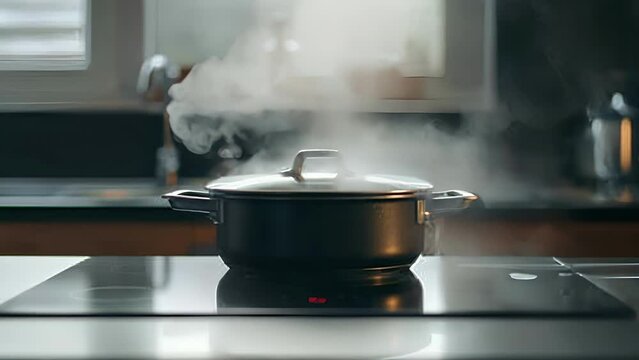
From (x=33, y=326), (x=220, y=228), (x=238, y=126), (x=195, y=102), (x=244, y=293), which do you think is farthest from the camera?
(x=238, y=126)

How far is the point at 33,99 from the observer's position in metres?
2.91

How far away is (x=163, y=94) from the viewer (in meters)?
2.77

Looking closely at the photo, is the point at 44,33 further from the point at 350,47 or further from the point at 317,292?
the point at 317,292

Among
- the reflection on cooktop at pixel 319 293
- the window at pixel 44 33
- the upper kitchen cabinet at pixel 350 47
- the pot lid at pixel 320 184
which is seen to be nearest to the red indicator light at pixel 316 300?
the reflection on cooktop at pixel 319 293

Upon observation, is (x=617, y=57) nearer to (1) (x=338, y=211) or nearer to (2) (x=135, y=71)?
(2) (x=135, y=71)

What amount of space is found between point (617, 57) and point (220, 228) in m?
1.98

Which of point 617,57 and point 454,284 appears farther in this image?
point 617,57

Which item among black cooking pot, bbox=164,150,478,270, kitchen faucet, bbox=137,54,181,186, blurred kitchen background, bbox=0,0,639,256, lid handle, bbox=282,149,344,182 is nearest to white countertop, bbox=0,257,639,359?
black cooking pot, bbox=164,150,478,270

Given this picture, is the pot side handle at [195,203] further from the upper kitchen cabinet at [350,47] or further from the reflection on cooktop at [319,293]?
the upper kitchen cabinet at [350,47]

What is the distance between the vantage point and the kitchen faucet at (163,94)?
8.93 ft

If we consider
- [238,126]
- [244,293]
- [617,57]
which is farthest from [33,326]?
[617,57]

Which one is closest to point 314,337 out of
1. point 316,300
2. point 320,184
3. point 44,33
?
point 316,300

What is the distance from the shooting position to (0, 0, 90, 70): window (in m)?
2.94

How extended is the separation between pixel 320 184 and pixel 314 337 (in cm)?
32
